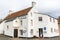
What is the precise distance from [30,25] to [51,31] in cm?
664

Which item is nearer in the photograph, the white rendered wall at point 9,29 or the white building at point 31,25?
the white building at point 31,25

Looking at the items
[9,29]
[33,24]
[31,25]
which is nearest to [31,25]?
[31,25]

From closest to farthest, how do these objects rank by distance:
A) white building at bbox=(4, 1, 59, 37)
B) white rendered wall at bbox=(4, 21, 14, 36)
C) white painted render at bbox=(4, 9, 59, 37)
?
white painted render at bbox=(4, 9, 59, 37), white building at bbox=(4, 1, 59, 37), white rendered wall at bbox=(4, 21, 14, 36)

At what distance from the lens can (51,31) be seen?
41438 millimetres

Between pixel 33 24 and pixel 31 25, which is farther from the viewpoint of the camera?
pixel 33 24

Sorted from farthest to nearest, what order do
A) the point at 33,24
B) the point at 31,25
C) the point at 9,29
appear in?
1. the point at 9,29
2. the point at 33,24
3. the point at 31,25

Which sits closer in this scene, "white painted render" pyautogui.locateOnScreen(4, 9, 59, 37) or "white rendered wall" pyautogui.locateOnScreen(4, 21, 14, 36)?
"white painted render" pyautogui.locateOnScreen(4, 9, 59, 37)

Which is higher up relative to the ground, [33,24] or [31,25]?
[33,24]

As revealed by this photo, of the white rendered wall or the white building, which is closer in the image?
the white building

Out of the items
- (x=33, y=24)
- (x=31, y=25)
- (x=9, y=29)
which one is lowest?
(x=9, y=29)

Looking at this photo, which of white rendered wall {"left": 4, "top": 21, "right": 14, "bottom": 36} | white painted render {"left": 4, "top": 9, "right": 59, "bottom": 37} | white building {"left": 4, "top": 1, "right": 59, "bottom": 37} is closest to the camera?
white painted render {"left": 4, "top": 9, "right": 59, "bottom": 37}

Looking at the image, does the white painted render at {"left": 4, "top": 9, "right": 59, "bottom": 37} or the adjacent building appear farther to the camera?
the adjacent building

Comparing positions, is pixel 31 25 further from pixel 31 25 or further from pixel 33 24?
pixel 33 24

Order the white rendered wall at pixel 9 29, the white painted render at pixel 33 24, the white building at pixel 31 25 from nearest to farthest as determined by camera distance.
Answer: the white painted render at pixel 33 24 → the white building at pixel 31 25 → the white rendered wall at pixel 9 29
